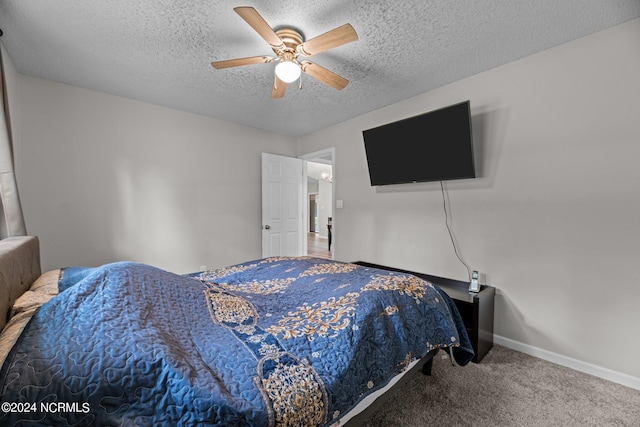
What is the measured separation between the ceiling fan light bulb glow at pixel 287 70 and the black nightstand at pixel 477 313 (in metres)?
2.17

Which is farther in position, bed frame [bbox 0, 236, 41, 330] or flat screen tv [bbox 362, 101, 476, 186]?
flat screen tv [bbox 362, 101, 476, 186]

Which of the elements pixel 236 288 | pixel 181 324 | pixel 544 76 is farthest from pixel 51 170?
pixel 544 76

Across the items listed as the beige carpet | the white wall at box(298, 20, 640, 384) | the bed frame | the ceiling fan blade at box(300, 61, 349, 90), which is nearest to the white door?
the ceiling fan blade at box(300, 61, 349, 90)

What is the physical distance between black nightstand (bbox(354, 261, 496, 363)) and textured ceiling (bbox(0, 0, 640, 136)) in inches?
79.0

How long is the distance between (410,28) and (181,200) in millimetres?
3082

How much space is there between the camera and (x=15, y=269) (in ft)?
3.88

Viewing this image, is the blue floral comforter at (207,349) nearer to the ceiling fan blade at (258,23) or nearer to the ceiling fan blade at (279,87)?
the ceiling fan blade at (258,23)

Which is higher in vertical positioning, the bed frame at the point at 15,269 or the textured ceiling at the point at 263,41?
the textured ceiling at the point at 263,41

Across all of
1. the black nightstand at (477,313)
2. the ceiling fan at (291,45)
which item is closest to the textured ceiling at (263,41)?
the ceiling fan at (291,45)

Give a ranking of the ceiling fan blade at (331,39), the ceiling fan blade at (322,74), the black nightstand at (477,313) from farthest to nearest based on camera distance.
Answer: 1. the black nightstand at (477,313)
2. the ceiling fan blade at (322,74)
3. the ceiling fan blade at (331,39)

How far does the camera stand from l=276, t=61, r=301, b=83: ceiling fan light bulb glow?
179 cm

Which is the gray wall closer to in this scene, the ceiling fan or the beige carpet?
the beige carpet

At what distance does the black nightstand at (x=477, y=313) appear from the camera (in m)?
2.07

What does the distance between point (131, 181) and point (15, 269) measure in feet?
6.92
